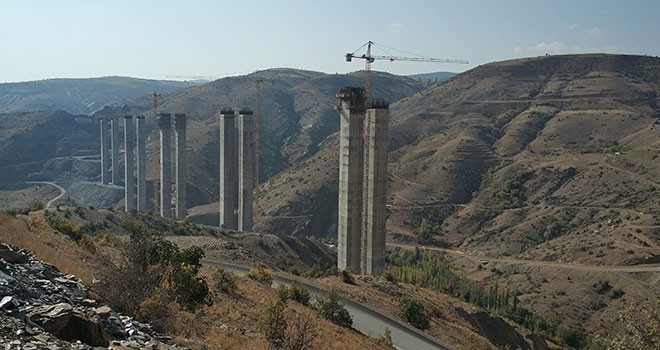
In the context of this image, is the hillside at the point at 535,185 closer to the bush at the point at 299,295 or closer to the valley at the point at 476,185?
the valley at the point at 476,185

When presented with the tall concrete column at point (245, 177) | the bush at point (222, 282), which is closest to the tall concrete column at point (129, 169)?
the tall concrete column at point (245, 177)

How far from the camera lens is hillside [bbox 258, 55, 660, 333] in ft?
200

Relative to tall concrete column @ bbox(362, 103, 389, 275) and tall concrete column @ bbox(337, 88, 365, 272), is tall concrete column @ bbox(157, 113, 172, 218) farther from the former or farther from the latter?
tall concrete column @ bbox(362, 103, 389, 275)

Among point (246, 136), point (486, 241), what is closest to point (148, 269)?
point (246, 136)

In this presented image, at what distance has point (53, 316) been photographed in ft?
30.7

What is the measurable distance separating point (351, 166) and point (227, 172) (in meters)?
31.7

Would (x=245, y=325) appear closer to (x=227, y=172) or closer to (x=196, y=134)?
(x=227, y=172)

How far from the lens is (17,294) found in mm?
10141

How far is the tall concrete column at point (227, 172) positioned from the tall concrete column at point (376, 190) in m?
30.2

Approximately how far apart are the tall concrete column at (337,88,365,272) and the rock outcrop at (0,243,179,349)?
35121mm

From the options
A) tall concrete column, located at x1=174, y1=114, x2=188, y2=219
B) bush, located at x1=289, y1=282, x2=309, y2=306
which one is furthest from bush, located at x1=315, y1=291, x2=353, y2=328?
tall concrete column, located at x1=174, y1=114, x2=188, y2=219

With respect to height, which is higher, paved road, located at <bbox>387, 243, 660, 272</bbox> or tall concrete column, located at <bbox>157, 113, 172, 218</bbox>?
tall concrete column, located at <bbox>157, 113, 172, 218</bbox>

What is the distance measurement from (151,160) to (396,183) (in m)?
58.5

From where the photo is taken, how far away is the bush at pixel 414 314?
89.4 feet
